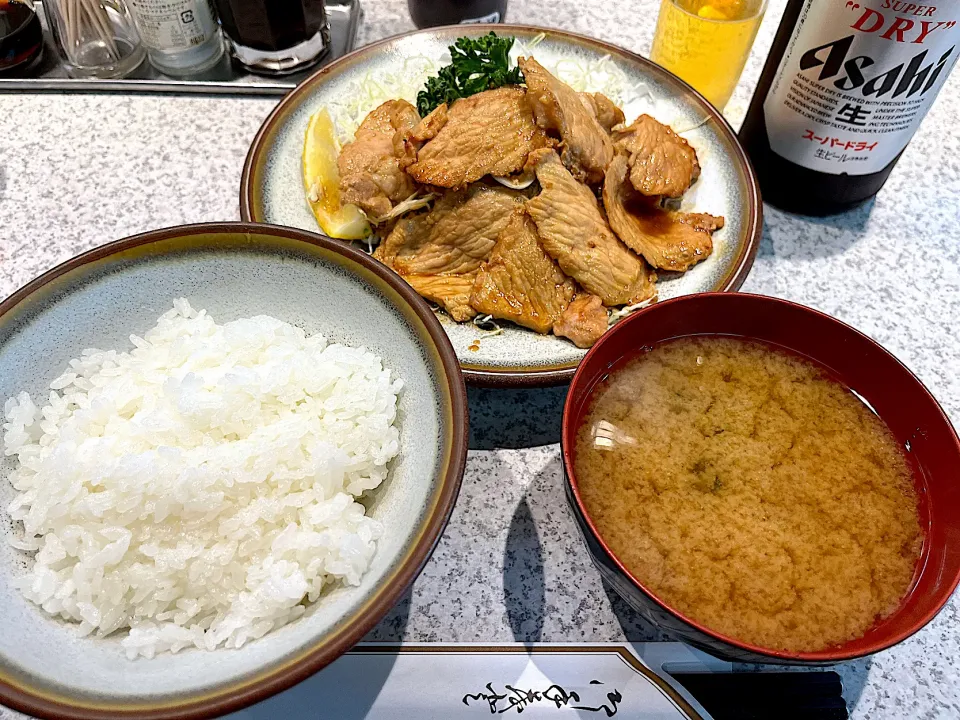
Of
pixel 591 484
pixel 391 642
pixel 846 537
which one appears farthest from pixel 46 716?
pixel 846 537

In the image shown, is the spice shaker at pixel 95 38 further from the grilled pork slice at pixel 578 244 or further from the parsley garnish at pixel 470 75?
the grilled pork slice at pixel 578 244

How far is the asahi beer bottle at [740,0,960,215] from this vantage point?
1425 millimetres

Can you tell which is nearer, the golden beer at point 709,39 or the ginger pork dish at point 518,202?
the ginger pork dish at point 518,202

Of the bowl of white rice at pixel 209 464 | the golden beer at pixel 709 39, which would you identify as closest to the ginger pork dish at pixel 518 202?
the bowl of white rice at pixel 209 464

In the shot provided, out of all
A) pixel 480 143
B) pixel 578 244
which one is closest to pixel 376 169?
pixel 480 143

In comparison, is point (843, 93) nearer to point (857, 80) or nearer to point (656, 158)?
point (857, 80)

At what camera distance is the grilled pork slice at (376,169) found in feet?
5.40

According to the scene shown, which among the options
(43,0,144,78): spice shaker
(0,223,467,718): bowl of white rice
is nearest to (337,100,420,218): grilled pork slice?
(0,223,467,718): bowl of white rice

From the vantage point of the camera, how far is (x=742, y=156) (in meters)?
1.76

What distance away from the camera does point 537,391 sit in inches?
61.9

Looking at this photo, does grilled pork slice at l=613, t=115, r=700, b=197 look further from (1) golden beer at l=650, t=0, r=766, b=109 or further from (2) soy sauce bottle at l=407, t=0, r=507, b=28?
(2) soy sauce bottle at l=407, t=0, r=507, b=28

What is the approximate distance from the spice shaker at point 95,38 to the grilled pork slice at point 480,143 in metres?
1.38

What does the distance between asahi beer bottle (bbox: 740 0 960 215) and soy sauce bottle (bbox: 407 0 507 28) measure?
1088mm

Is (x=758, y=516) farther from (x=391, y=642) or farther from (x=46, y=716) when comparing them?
(x=46, y=716)
